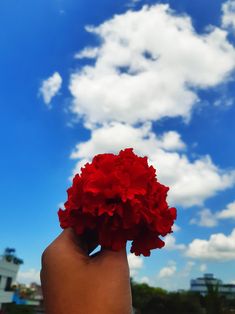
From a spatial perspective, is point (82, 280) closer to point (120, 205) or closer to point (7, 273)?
point (120, 205)

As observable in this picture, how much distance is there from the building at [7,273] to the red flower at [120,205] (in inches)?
1617

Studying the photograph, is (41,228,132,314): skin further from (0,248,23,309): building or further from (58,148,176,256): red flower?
(0,248,23,309): building

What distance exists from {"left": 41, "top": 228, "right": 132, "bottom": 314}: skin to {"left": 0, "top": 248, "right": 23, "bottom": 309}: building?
41009 mm

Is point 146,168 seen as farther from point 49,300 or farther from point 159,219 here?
point 49,300

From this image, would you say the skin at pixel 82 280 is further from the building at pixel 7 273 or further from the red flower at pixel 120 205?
the building at pixel 7 273

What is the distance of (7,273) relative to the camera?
42781mm

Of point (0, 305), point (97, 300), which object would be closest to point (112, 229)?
point (97, 300)

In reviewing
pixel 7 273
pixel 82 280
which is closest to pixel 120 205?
pixel 82 280

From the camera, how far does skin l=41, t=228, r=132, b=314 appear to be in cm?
245

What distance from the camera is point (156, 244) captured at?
107 inches

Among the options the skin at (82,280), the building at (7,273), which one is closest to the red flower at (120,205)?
the skin at (82,280)

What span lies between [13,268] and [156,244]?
44605 millimetres

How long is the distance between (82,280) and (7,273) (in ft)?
142

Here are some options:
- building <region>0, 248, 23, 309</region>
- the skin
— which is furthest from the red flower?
building <region>0, 248, 23, 309</region>
